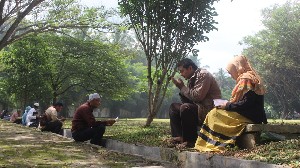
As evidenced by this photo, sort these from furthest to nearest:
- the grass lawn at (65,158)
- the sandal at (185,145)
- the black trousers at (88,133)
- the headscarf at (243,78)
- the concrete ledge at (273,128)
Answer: the black trousers at (88,133), the sandal at (185,145), the headscarf at (243,78), the concrete ledge at (273,128), the grass lawn at (65,158)

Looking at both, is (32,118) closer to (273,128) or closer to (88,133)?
(88,133)

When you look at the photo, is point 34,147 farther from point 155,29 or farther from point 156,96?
point 155,29

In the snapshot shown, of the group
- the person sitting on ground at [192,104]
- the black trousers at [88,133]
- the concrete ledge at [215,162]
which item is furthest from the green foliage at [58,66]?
the concrete ledge at [215,162]

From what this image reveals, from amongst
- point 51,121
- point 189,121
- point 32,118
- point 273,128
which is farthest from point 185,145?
point 32,118

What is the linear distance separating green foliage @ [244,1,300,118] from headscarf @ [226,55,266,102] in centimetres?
3096

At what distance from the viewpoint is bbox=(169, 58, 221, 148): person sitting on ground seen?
5.79 metres

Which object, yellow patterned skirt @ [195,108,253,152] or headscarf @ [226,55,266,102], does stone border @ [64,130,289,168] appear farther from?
headscarf @ [226,55,266,102]

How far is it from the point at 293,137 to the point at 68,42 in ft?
83.3

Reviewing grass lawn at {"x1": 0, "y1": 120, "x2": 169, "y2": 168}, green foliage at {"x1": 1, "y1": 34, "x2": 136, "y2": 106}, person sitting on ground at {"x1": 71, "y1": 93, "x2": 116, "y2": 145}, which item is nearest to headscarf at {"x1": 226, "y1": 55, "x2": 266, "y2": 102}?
grass lawn at {"x1": 0, "y1": 120, "x2": 169, "y2": 168}

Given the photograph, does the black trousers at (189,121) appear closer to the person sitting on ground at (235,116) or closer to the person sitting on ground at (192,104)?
the person sitting on ground at (192,104)

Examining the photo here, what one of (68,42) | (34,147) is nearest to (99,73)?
(68,42)

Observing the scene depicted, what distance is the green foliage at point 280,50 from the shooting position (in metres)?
35.1

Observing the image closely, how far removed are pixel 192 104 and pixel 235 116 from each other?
886mm

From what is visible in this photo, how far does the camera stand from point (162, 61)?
517 inches
